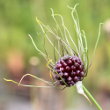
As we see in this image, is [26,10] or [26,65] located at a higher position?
[26,10]

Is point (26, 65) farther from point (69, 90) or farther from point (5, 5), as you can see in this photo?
point (69, 90)

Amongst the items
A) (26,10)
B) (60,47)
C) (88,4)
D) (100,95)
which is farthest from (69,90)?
(60,47)

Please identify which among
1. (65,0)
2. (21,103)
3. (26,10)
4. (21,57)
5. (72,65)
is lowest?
(21,103)

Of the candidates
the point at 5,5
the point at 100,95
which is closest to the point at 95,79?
the point at 100,95

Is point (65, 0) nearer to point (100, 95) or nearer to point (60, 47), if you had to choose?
point (100, 95)

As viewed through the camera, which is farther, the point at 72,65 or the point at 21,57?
the point at 21,57

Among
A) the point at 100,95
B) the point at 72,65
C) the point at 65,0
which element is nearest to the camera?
the point at 72,65

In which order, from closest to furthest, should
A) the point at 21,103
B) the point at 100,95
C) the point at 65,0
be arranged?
the point at 65,0, the point at 100,95, the point at 21,103
